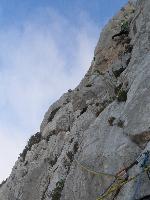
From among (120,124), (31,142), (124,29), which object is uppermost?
(124,29)

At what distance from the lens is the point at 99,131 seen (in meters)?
23.4

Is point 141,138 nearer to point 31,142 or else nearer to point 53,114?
point 53,114

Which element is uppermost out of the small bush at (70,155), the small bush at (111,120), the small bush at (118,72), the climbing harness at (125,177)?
the small bush at (118,72)

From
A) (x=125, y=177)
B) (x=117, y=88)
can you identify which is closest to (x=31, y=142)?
(x=117, y=88)

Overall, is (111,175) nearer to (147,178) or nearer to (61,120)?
(147,178)

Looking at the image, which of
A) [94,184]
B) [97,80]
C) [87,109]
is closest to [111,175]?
[94,184]

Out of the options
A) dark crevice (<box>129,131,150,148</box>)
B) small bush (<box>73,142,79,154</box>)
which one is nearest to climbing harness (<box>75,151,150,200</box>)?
dark crevice (<box>129,131,150,148</box>)

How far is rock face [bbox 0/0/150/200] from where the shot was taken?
20422 millimetres

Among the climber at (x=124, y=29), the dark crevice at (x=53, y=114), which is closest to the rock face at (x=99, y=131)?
the dark crevice at (x=53, y=114)

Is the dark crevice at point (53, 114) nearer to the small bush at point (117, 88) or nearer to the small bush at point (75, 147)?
the small bush at point (75, 147)

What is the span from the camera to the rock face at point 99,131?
804 inches

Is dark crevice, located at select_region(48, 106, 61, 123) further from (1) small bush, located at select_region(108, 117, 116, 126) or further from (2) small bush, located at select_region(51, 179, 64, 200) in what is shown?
(1) small bush, located at select_region(108, 117, 116, 126)

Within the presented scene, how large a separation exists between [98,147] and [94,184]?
1884 mm

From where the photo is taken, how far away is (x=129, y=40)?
1248 inches
